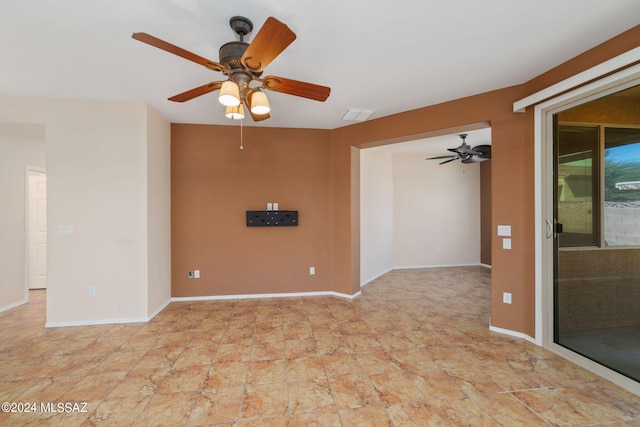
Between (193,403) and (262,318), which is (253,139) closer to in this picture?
(262,318)

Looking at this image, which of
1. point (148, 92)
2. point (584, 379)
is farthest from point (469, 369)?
point (148, 92)

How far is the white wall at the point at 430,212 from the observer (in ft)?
21.1

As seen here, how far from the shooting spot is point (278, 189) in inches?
172

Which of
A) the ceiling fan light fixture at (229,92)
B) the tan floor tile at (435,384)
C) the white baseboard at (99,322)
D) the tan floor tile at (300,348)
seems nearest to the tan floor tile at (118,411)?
the tan floor tile at (300,348)

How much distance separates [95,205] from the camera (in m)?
3.28

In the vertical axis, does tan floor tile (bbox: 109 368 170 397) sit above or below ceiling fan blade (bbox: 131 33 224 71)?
below

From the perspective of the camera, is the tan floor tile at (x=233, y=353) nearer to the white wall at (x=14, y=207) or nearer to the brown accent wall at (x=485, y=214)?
the white wall at (x=14, y=207)

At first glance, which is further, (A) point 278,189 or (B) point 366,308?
(A) point 278,189

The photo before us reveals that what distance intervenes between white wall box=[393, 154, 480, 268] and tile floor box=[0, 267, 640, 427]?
2981 millimetres

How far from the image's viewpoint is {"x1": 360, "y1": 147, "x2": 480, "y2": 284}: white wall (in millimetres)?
6430

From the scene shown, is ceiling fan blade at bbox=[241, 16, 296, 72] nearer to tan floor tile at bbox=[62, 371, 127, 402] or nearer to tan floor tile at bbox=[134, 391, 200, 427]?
tan floor tile at bbox=[134, 391, 200, 427]

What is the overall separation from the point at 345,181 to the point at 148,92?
2.84 metres

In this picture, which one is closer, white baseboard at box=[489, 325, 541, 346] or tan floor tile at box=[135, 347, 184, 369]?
tan floor tile at box=[135, 347, 184, 369]

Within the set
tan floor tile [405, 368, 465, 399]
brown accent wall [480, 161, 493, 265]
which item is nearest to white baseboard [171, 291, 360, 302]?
tan floor tile [405, 368, 465, 399]
